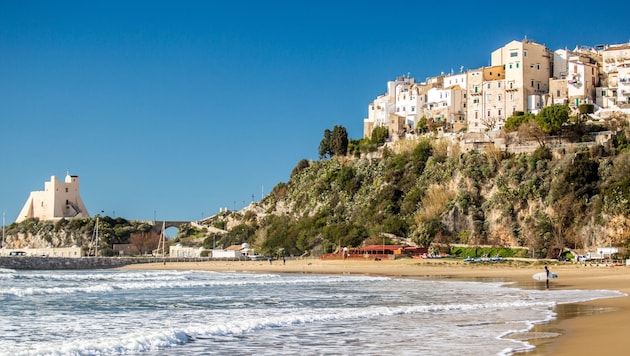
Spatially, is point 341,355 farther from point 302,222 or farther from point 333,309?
point 302,222

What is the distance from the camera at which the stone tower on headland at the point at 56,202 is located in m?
104

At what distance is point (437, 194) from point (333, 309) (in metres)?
41.7

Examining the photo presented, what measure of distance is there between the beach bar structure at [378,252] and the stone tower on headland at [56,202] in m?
53.4

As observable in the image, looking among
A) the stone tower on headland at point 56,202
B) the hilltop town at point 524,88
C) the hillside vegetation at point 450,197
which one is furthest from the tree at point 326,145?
the stone tower on headland at point 56,202

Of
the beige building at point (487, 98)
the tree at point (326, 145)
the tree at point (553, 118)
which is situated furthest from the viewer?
the tree at point (326, 145)

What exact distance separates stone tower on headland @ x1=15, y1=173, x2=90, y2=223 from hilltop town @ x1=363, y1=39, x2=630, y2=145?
4899cm

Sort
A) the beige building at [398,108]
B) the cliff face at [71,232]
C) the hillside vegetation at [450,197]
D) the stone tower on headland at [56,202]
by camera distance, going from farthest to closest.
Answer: the stone tower on headland at [56,202]
the cliff face at [71,232]
the beige building at [398,108]
the hillside vegetation at [450,197]

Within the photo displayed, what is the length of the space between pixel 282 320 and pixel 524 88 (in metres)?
54.8

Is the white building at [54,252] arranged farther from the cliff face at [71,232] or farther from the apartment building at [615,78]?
the apartment building at [615,78]

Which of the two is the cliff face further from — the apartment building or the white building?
the apartment building

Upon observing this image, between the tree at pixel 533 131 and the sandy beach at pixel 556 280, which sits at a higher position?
the tree at pixel 533 131

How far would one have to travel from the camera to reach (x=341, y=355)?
13.5 m

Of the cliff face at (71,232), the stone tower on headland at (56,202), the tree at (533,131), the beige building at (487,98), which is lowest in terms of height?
the cliff face at (71,232)

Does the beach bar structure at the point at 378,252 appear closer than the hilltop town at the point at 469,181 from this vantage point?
No
